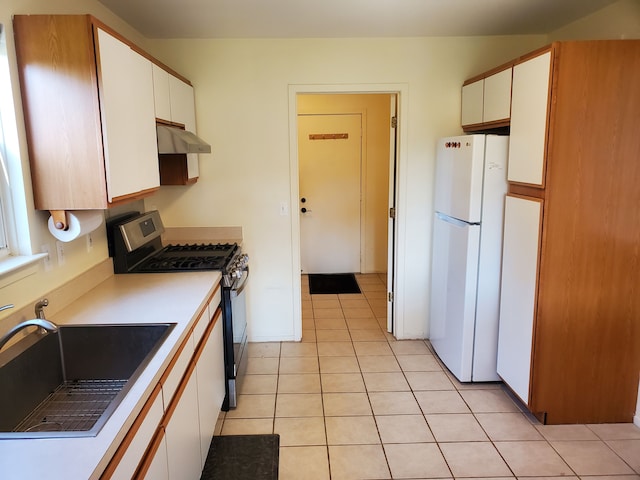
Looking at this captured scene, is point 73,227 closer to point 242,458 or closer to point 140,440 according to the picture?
point 140,440

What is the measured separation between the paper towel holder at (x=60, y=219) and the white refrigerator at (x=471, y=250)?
2255mm

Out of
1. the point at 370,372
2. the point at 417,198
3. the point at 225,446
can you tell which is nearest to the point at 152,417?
the point at 225,446

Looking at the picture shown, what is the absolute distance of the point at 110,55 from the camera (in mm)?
1914

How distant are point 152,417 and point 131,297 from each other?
0.94 m

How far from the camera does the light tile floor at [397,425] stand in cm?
223

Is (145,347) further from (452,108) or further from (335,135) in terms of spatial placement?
(335,135)

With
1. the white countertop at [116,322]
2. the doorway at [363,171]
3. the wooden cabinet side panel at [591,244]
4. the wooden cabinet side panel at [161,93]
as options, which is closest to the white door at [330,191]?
the doorway at [363,171]

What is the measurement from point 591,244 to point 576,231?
118mm

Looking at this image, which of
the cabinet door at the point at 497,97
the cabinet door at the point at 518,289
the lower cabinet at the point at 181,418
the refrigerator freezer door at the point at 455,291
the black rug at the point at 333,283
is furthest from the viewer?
the black rug at the point at 333,283

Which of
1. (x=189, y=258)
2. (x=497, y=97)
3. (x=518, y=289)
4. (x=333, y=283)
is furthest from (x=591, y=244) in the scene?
(x=333, y=283)

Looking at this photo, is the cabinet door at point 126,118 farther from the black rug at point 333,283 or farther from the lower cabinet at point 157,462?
the black rug at point 333,283

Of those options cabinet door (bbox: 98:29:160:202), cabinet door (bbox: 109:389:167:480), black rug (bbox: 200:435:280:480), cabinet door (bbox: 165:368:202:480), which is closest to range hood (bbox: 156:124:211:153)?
cabinet door (bbox: 98:29:160:202)

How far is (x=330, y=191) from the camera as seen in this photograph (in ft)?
18.2

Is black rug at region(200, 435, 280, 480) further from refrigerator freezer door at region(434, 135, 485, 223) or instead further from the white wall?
refrigerator freezer door at region(434, 135, 485, 223)
